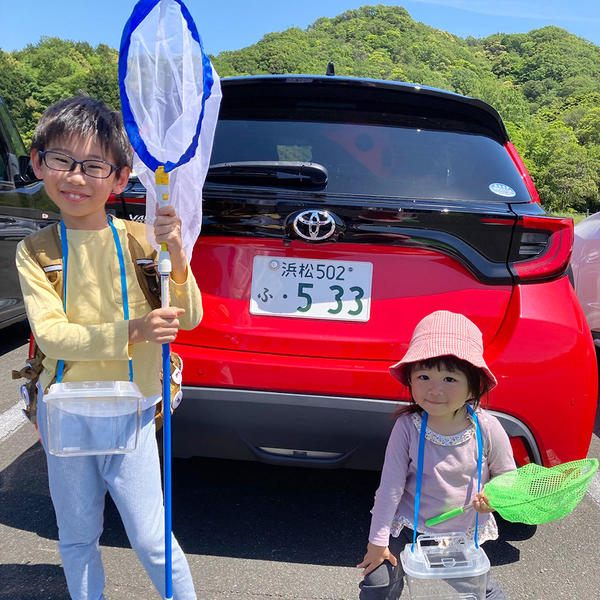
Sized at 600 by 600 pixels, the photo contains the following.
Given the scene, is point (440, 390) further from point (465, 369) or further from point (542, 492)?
point (542, 492)

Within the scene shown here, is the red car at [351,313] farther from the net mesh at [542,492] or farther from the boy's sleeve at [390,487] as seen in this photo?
the net mesh at [542,492]

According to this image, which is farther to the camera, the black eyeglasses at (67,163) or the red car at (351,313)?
the red car at (351,313)

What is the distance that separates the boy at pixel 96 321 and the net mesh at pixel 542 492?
876mm

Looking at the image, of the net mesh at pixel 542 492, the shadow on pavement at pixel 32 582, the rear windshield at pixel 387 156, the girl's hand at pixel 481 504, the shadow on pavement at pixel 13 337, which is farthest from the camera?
the shadow on pavement at pixel 13 337

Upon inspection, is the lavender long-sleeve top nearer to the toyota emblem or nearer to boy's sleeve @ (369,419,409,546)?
boy's sleeve @ (369,419,409,546)

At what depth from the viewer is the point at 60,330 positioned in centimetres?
153

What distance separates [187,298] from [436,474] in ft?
2.64

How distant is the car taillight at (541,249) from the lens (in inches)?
84.4

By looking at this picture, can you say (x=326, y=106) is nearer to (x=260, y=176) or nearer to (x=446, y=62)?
(x=260, y=176)

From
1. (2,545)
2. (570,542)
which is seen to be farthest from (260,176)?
(570,542)

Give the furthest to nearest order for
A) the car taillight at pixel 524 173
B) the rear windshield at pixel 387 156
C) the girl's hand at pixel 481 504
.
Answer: the car taillight at pixel 524 173
the rear windshield at pixel 387 156
the girl's hand at pixel 481 504

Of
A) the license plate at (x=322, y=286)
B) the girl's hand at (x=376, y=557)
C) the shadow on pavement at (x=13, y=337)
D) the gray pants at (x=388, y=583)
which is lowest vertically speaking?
the shadow on pavement at (x=13, y=337)

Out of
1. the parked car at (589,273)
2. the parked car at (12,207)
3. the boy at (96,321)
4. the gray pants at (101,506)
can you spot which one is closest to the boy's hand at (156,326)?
the boy at (96,321)

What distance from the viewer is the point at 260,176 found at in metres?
2.22
